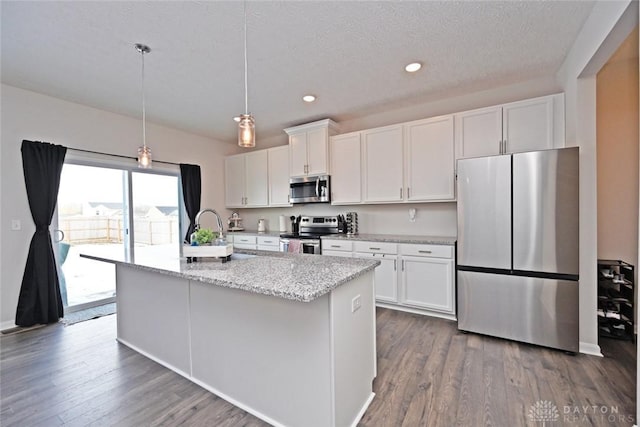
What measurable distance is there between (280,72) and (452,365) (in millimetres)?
3038

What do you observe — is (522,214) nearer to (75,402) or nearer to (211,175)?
(75,402)

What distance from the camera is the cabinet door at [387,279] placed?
326 centimetres

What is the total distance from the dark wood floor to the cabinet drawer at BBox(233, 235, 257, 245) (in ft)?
7.63

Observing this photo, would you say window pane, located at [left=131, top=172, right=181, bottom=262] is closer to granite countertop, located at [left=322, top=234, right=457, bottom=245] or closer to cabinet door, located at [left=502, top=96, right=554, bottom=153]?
granite countertop, located at [left=322, top=234, right=457, bottom=245]

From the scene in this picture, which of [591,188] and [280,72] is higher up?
[280,72]

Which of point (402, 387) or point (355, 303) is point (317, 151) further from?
point (402, 387)

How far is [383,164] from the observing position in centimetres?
359

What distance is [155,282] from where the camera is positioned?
2.17m

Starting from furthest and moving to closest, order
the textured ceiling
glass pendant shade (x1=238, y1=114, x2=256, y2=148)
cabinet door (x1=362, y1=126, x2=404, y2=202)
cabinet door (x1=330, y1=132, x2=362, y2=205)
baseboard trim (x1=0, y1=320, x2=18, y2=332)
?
1. cabinet door (x1=330, y1=132, x2=362, y2=205)
2. cabinet door (x1=362, y1=126, x2=404, y2=202)
3. baseboard trim (x1=0, y1=320, x2=18, y2=332)
4. the textured ceiling
5. glass pendant shade (x1=238, y1=114, x2=256, y2=148)

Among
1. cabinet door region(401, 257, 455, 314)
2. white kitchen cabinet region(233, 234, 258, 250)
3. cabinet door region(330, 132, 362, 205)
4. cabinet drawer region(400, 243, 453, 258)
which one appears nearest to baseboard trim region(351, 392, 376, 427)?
cabinet door region(401, 257, 455, 314)

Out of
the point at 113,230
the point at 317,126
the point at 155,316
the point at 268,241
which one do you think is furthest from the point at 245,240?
the point at 155,316

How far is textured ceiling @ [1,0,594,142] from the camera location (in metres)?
1.88

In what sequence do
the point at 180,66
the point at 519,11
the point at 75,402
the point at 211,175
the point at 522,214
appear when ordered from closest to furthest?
the point at 75,402 → the point at 519,11 → the point at 522,214 → the point at 180,66 → the point at 211,175

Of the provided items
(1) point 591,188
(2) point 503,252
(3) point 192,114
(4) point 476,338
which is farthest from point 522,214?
(3) point 192,114
